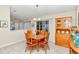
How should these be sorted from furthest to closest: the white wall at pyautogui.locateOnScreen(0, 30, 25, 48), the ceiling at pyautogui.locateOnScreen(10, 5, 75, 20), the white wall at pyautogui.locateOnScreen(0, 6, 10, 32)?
the white wall at pyautogui.locateOnScreen(0, 30, 25, 48) < the white wall at pyautogui.locateOnScreen(0, 6, 10, 32) < the ceiling at pyautogui.locateOnScreen(10, 5, 75, 20)

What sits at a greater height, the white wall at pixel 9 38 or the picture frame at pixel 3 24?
the picture frame at pixel 3 24

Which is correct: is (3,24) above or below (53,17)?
below

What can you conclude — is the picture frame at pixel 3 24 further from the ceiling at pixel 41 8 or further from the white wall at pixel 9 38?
the ceiling at pixel 41 8

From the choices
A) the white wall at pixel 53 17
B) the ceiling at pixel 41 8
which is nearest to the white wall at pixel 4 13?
the ceiling at pixel 41 8

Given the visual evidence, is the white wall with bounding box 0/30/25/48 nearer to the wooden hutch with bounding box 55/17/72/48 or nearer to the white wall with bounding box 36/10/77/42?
the white wall with bounding box 36/10/77/42

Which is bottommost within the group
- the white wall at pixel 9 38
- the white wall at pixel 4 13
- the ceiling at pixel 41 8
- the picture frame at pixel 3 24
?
the white wall at pixel 9 38

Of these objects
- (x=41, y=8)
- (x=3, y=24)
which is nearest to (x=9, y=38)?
(x=3, y=24)

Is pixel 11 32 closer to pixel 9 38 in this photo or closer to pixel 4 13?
pixel 9 38

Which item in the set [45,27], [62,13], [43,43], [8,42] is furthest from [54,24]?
[8,42]

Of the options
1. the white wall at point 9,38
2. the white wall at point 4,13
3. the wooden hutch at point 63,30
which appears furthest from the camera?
the wooden hutch at point 63,30

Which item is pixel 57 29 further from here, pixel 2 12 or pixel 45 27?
pixel 2 12

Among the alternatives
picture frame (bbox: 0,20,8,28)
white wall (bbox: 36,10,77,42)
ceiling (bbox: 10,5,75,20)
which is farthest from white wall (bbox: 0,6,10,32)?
white wall (bbox: 36,10,77,42)

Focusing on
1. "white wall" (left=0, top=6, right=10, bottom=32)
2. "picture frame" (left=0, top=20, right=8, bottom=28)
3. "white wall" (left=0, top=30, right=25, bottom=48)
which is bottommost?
"white wall" (left=0, top=30, right=25, bottom=48)

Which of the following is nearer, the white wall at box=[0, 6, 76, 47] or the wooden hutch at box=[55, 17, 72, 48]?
the white wall at box=[0, 6, 76, 47]
